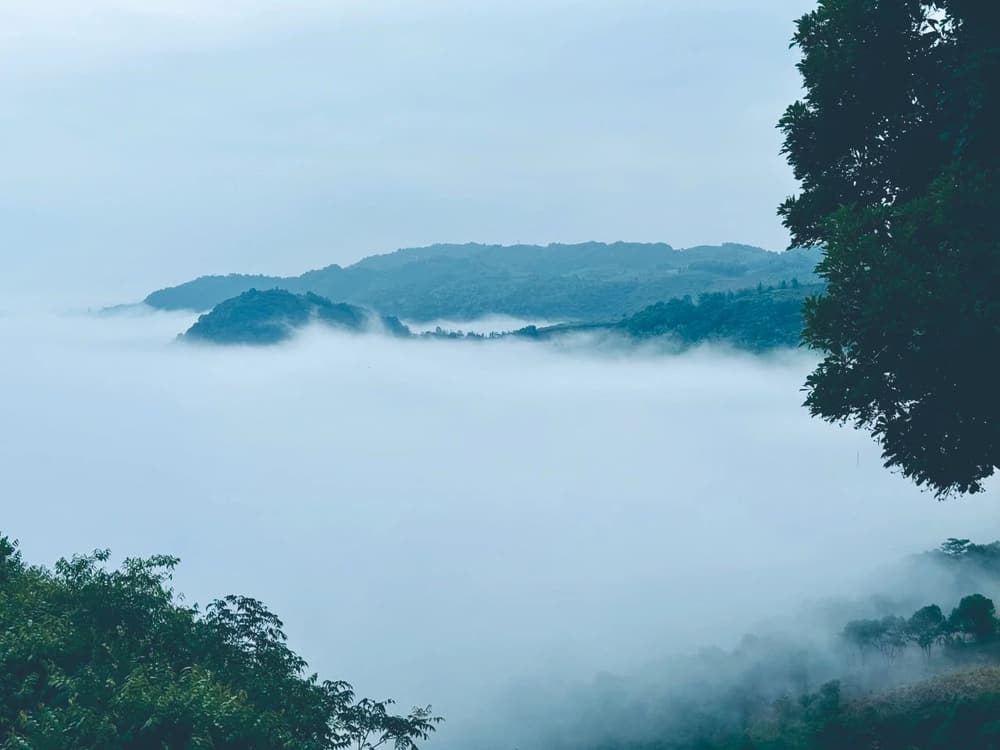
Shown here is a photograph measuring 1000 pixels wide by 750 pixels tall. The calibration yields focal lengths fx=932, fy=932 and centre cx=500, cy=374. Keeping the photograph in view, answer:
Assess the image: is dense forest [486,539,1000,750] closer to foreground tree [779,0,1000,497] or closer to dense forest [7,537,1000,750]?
dense forest [7,537,1000,750]

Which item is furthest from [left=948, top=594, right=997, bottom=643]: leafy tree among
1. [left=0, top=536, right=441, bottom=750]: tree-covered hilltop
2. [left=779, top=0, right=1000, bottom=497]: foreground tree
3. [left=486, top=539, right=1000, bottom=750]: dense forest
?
[left=779, top=0, right=1000, bottom=497]: foreground tree

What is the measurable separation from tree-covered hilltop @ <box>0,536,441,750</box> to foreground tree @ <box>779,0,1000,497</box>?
12024mm

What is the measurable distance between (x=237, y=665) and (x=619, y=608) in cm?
18145

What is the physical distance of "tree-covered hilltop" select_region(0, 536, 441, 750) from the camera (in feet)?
49.2

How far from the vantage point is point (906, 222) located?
50.7ft

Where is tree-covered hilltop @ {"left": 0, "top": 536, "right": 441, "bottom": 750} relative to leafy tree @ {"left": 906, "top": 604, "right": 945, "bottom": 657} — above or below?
above

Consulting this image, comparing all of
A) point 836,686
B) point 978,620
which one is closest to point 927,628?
point 978,620

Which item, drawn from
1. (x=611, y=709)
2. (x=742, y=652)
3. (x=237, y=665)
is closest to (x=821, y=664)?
(x=742, y=652)

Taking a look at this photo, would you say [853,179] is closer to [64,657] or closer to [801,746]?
[64,657]

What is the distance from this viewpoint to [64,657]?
1888cm

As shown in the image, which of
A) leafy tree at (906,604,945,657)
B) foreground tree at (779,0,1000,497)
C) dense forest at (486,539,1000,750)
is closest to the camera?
foreground tree at (779,0,1000,497)

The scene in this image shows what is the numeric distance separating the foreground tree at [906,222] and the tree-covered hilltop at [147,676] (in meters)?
12.0

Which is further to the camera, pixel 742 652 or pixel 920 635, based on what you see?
pixel 742 652

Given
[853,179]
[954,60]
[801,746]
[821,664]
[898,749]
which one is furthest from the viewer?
[821,664]
